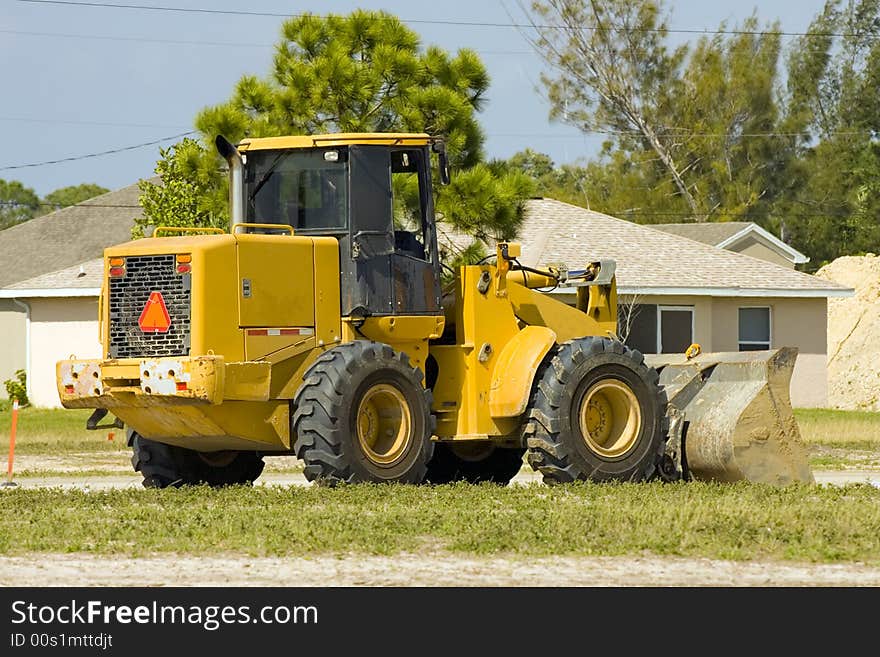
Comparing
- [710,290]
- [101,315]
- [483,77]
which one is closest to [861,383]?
[710,290]

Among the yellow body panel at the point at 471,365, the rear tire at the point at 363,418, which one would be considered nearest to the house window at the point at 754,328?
the yellow body panel at the point at 471,365

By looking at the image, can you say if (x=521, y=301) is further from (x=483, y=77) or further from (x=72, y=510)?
(x=483, y=77)

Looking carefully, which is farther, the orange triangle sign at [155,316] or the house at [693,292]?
the house at [693,292]

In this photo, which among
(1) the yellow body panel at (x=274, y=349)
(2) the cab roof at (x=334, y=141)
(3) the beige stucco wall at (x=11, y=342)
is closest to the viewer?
(1) the yellow body panel at (x=274, y=349)

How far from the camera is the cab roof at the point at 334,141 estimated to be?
16.4 metres

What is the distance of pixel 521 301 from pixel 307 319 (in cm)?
257

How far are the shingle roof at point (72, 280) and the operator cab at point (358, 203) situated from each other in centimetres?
2295

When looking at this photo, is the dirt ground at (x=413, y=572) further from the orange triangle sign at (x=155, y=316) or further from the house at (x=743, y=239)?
the house at (x=743, y=239)

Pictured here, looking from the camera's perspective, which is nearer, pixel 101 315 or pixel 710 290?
pixel 101 315

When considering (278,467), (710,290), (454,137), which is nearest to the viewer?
(278,467)

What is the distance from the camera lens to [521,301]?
57.1 feet

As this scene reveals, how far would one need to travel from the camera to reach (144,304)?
15.5 m

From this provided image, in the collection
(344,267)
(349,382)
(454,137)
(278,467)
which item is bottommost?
(278,467)

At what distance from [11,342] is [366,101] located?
72.4 ft
